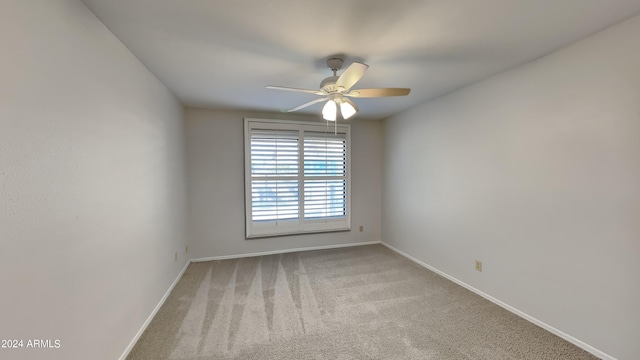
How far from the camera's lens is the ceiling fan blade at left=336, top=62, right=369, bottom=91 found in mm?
1573

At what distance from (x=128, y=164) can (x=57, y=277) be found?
94cm

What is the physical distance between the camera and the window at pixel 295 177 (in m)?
3.71

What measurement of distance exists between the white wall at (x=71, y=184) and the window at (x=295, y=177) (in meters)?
1.67

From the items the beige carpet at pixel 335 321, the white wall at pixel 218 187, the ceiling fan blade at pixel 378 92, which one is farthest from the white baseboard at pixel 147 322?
the ceiling fan blade at pixel 378 92

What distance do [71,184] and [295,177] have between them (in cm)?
278

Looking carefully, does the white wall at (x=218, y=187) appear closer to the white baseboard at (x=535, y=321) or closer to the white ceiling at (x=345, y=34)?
the white ceiling at (x=345, y=34)

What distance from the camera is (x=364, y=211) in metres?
4.32

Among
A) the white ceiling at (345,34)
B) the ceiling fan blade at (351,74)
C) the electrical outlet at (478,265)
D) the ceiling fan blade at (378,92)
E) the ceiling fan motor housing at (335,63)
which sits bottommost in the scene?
the electrical outlet at (478,265)

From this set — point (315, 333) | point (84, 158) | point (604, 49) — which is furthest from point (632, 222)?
point (84, 158)

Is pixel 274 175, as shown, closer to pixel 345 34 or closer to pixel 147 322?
pixel 147 322

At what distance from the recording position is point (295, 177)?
3877 mm

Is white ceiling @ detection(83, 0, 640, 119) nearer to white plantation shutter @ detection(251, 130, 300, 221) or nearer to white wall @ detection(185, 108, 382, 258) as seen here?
white wall @ detection(185, 108, 382, 258)

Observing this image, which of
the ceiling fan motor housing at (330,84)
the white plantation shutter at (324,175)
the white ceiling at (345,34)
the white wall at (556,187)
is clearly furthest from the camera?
the white plantation shutter at (324,175)

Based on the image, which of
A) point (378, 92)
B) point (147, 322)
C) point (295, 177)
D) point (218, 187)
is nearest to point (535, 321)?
point (378, 92)
